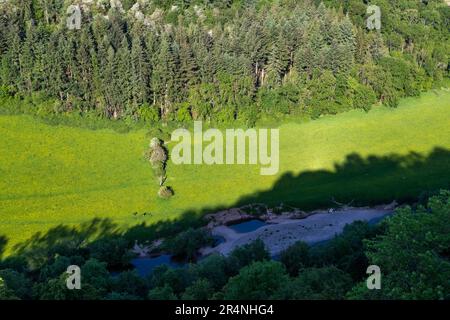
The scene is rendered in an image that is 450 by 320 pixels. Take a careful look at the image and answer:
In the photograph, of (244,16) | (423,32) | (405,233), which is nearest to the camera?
(405,233)

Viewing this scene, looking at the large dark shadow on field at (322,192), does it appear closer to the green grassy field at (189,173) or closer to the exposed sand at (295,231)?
the green grassy field at (189,173)

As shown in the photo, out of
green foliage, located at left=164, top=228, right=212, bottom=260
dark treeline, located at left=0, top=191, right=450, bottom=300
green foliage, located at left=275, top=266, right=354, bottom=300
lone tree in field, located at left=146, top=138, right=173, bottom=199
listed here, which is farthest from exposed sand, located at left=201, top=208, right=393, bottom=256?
Answer: green foliage, located at left=275, top=266, right=354, bottom=300

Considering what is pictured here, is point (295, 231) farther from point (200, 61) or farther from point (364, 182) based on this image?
point (200, 61)

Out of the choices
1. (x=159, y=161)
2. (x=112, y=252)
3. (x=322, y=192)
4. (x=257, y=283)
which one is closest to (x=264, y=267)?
→ (x=257, y=283)

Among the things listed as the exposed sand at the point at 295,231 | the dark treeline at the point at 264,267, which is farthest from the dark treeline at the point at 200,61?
the dark treeline at the point at 264,267
